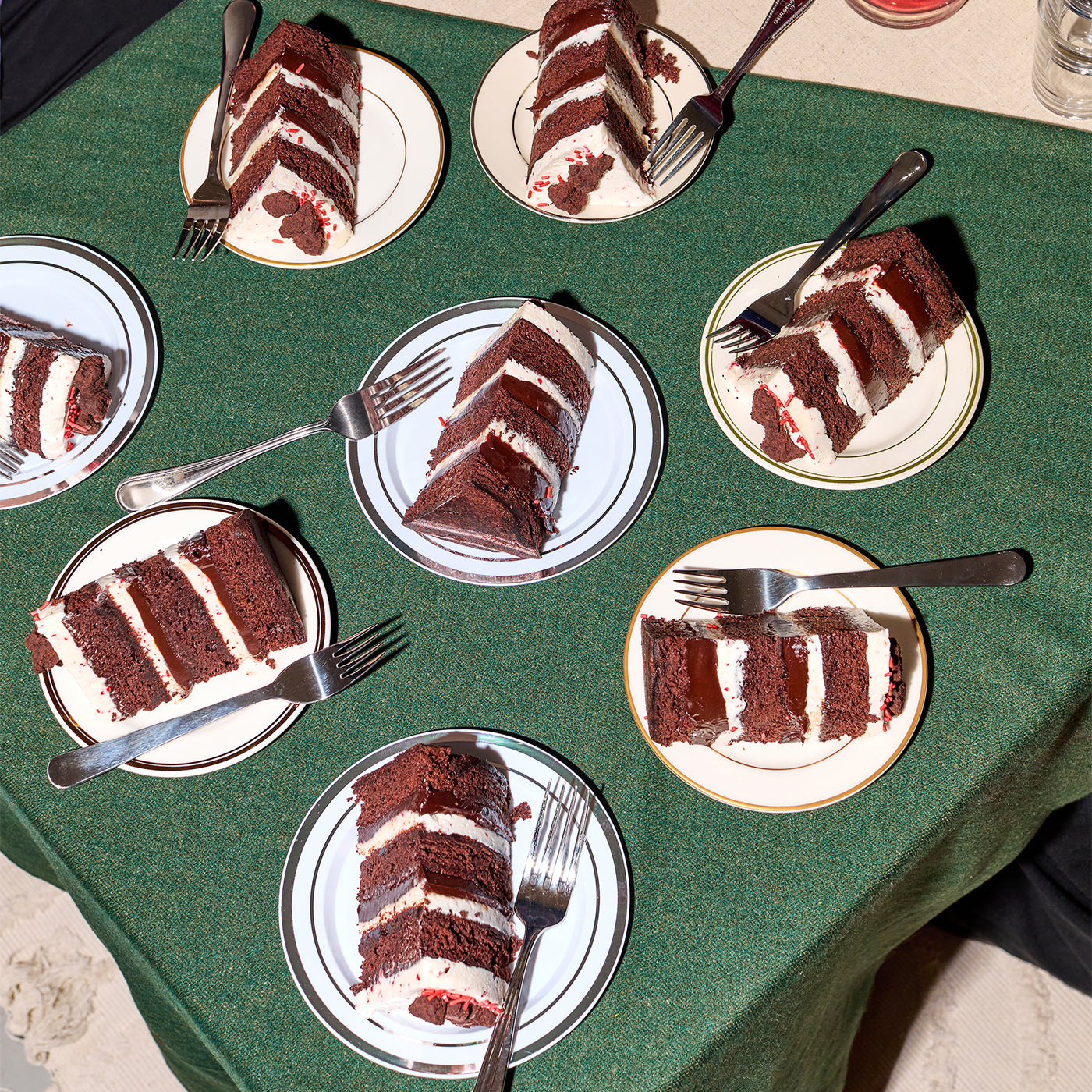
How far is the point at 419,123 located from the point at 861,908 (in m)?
2.05

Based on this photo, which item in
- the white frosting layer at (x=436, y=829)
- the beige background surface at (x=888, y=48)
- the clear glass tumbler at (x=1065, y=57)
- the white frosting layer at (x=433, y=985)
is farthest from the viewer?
the beige background surface at (x=888, y=48)

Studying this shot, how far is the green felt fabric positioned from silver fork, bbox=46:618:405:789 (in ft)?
0.17

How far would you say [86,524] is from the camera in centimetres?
234

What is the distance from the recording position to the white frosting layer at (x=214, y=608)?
2.17m

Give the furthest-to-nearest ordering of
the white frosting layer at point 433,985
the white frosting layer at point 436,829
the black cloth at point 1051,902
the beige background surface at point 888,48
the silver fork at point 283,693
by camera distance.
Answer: the black cloth at point 1051,902, the beige background surface at point 888,48, the silver fork at point 283,693, the white frosting layer at point 436,829, the white frosting layer at point 433,985

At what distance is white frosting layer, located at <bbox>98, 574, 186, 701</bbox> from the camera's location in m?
2.18

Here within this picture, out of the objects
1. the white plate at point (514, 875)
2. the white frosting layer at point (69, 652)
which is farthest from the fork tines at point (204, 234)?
the white plate at point (514, 875)

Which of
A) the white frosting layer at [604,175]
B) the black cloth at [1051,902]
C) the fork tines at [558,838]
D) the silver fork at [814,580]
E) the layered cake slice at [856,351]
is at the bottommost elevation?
the black cloth at [1051,902]

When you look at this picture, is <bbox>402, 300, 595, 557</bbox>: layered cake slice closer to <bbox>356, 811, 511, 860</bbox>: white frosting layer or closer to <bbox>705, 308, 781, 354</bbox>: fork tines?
<bbox>705, 308, 781, 354</bbox>: fork tines

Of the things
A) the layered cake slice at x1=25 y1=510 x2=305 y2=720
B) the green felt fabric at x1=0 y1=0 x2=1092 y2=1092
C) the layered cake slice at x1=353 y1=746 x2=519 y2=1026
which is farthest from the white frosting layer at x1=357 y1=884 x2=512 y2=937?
the layered cake slice at x1=25 y1=510 x2=305 y2=720

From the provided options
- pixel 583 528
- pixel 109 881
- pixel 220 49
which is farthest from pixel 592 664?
pixel 220 49

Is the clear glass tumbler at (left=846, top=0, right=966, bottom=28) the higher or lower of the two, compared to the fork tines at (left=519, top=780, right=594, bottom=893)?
higher

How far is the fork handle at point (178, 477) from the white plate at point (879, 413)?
0.90 m

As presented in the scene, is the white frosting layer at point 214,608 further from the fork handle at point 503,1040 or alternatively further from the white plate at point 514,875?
the fork handle at point 503,1040
